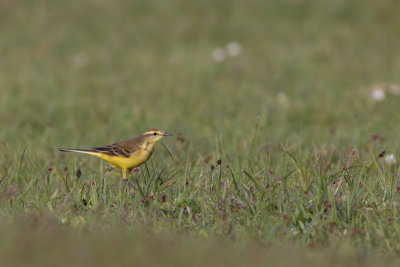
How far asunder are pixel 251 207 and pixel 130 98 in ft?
20.7

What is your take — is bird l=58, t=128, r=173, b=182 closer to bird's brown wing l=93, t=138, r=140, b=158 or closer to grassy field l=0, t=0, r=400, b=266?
bird's brown wing l=93, t=138, r=140, b=158

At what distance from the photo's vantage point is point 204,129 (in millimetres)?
9773

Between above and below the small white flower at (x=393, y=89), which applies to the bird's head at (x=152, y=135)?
below

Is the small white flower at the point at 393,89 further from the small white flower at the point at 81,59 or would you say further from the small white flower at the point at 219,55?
the small white flower at the point at 81,59

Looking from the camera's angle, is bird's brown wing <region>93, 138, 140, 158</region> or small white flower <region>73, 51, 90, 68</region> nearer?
bird's brown wing <region>93, 138, 140, 158</region>

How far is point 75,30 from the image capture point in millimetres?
15727

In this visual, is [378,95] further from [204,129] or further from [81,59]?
[81,59]

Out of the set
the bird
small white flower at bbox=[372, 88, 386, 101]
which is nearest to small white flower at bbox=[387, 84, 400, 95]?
small white flower at bbox=[372, 88, 386, 101]

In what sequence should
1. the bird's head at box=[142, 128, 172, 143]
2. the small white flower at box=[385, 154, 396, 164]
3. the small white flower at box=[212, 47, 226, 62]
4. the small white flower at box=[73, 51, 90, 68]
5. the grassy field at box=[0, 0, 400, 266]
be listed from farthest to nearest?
the small white flower at box=[212, 47, 226, 62], the small white flower at box=[73, 51, 90, 68], the small white flower at box=[385, 154, 396, 164], the bird's head at box=[142, 128, 172, 143], the grassy field at box=[0, 0, 400, 266]

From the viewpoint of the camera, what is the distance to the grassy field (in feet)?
16.1

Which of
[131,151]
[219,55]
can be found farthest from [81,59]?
[131,151]

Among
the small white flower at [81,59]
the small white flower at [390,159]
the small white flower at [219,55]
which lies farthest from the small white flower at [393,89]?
the small white flower at [81,59]

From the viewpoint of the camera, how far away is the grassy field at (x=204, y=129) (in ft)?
16.1

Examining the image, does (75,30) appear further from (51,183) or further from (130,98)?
(51,183)
